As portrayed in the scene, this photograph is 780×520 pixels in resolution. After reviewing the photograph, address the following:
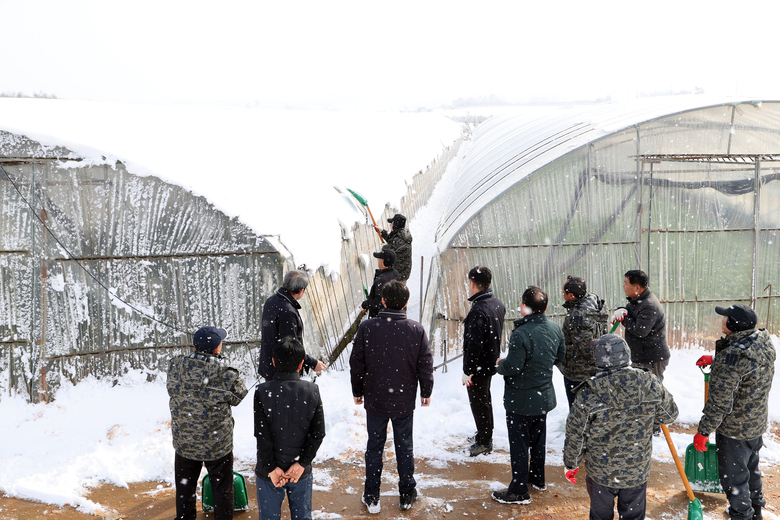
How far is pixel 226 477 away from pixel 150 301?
3.22 meters

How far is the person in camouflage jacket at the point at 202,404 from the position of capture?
149 inches

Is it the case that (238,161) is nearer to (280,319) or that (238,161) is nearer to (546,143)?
(280,319)

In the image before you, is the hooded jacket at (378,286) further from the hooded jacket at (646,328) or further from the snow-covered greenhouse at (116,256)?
the hooded jacket at (646,328)

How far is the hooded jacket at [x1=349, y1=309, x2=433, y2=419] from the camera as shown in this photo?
13.9 ft

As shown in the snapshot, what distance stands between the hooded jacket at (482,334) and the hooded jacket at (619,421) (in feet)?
4.71

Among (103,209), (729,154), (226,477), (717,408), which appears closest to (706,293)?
(729,154)

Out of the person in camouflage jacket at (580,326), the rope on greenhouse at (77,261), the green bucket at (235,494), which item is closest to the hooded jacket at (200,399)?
the green bucket at (235,494)

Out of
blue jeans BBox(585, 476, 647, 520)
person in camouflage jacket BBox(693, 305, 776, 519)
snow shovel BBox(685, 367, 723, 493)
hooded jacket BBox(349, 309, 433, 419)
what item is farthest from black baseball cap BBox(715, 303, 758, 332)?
hooded jacket BBox(349, 309, 433, 419)

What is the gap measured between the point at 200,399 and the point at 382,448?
5.06ft

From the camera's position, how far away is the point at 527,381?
4.41 metres

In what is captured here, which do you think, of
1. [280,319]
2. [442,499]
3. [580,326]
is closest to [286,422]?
[280,319]

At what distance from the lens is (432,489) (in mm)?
4836

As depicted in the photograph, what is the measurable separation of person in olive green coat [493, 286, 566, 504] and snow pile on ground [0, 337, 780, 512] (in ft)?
2.72

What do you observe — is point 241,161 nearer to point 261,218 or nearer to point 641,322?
point 261,218
